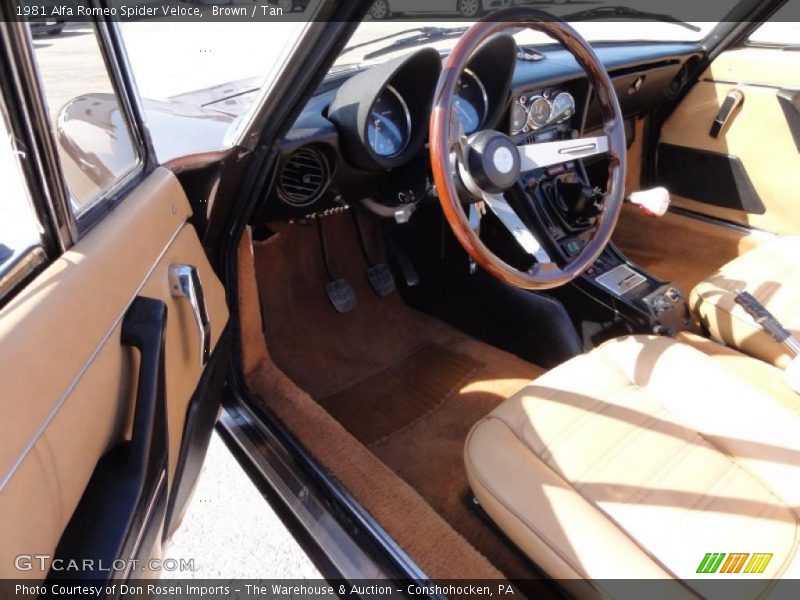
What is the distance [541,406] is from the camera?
1.26 m

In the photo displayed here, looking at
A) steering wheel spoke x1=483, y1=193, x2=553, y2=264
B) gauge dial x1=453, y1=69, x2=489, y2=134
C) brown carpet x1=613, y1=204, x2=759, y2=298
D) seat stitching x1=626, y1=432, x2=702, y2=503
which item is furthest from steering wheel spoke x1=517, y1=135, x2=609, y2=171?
brown carpet x1=613, y1=204, x2=759, y2=298

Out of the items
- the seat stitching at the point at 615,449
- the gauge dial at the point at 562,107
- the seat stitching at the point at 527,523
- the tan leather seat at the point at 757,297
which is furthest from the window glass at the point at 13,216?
the tan leather seat at the point at 757,297

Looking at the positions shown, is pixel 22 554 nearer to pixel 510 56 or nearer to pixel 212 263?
pixel 212 263

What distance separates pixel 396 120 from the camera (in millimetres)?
1696

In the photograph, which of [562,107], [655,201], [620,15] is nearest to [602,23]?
[620,15]

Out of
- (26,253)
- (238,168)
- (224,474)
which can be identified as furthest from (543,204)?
(26,253)

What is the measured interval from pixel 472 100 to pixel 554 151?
341mm

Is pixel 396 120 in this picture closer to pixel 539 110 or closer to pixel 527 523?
pixel 539 110

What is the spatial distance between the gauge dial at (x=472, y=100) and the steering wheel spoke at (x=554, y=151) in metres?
0.25

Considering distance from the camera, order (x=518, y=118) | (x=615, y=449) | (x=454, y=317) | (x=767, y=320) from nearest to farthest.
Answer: (x=615, y=449)
(x=767, y=320)
(x=518, y=118)
(x=454, y=317)

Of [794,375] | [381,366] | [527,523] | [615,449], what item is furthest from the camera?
[381,366]

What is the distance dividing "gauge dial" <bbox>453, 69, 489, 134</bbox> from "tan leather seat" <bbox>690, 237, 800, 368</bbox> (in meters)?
0.89

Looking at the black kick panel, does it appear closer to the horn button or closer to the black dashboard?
the black dashboard

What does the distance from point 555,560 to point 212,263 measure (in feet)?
3.42
